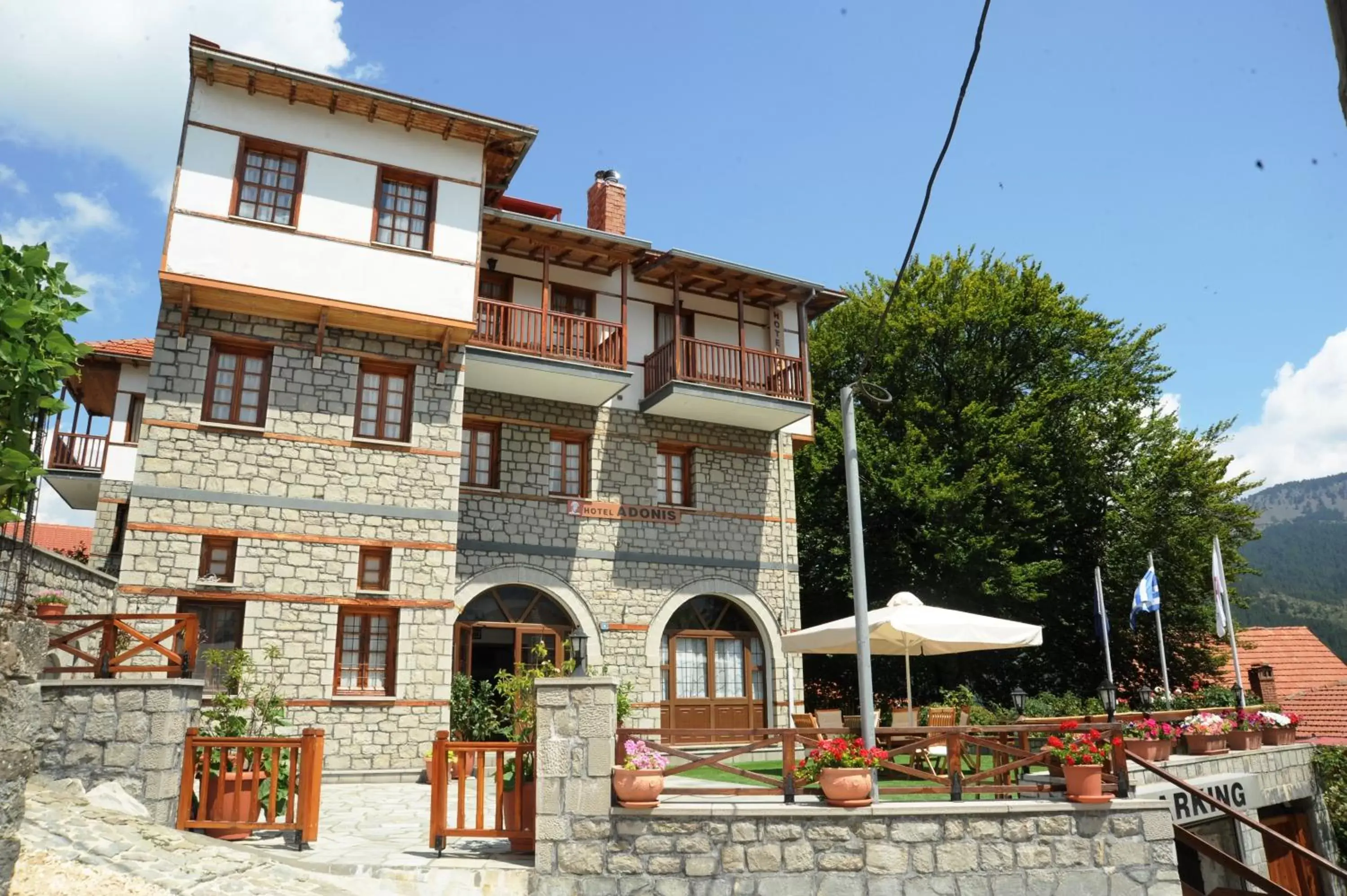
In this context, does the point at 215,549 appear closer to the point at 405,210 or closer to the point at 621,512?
the point at 405,210

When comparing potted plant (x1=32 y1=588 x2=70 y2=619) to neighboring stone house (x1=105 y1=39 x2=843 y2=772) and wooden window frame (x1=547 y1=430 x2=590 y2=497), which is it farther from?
wooden window frame (x1=547 y1=430 x2=590 y2=497)

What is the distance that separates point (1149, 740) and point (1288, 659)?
679 inches

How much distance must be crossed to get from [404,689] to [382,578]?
5.08 feet

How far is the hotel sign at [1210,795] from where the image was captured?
33.8ft

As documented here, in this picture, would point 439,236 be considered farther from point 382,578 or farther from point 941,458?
point 941,458

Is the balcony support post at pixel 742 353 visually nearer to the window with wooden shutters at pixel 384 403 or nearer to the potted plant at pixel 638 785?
the window with wooden shutters at pixel 384 403

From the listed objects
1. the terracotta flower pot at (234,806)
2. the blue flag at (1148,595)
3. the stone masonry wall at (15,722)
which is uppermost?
the blue flag at (1148,595)

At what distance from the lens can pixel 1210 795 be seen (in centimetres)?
1085

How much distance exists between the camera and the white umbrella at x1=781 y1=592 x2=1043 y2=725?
35.4 feet

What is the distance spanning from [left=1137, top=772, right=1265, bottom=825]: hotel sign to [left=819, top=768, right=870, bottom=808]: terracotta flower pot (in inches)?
153

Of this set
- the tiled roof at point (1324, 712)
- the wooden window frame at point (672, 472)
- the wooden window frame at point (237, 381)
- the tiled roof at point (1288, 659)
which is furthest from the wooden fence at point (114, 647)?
the tiled roof at point (1288, 659)

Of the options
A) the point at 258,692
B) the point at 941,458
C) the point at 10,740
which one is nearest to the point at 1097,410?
the point at 941,458

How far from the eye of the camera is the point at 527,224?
1495 centimetres

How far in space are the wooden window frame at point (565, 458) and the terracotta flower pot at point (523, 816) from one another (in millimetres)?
8339
